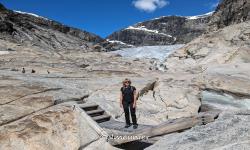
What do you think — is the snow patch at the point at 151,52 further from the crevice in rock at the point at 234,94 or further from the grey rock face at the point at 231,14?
the crevice in rock at the point at 234,94

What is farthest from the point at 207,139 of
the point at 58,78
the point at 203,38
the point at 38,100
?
the point at 203,38

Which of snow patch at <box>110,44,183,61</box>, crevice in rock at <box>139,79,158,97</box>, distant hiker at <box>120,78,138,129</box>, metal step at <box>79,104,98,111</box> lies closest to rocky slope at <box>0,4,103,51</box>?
snow patch at <box>110,44,183,61</box>

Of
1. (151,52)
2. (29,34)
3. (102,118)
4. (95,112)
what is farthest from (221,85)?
(29,34)

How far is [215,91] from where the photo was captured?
64.4ft

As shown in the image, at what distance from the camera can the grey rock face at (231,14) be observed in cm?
4997

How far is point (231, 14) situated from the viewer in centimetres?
5159

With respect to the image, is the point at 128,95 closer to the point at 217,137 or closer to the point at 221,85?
the point at 217,137

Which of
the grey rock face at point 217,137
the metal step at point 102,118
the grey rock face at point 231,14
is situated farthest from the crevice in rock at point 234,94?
the grey rock face at point 231,14

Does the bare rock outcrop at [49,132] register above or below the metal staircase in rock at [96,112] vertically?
below

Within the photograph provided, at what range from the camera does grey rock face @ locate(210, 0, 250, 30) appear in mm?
49969

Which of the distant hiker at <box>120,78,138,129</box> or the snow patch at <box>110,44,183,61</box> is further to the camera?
the snow patch at <box>110,44,183,61</box>

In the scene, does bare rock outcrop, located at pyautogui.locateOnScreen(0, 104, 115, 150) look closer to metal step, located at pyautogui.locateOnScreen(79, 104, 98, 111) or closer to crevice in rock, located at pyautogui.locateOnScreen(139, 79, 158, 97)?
metal step, located at pyautogui.locateOnScreen(79, 104, 98, 111)

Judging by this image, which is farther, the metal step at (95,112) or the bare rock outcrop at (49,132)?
the metal step at (95,112)

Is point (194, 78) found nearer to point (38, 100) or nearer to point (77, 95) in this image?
point (77, 95)
